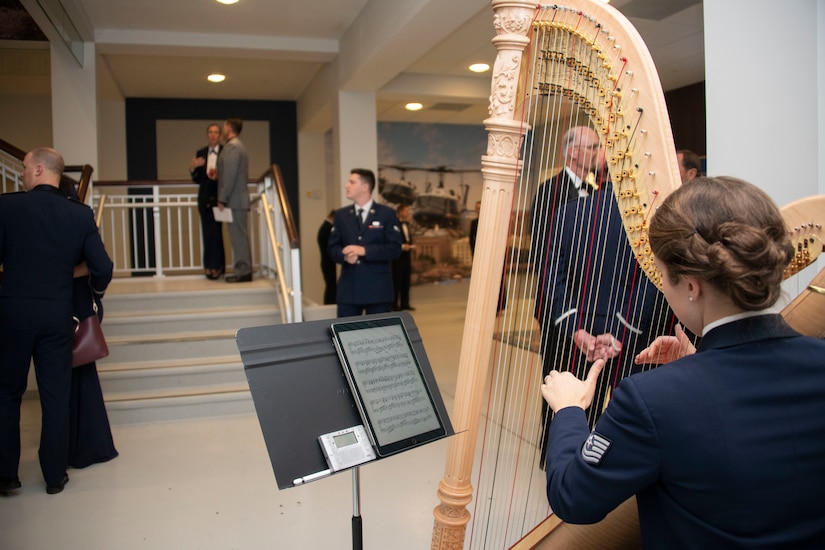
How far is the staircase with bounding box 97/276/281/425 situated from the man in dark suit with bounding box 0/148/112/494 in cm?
126

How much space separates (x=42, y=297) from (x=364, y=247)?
2.16 meters

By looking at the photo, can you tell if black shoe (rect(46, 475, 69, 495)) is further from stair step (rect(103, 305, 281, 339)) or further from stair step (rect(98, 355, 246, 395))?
stair step (rect(103, 305, 281, 339))

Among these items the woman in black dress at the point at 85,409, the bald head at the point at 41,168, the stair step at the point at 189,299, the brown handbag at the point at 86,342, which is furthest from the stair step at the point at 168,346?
the bald head at the point at 41,168

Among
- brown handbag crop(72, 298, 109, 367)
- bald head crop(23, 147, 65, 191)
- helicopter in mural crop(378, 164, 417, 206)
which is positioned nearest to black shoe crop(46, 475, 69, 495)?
brown handbag crop(72, 298, 109, 367)

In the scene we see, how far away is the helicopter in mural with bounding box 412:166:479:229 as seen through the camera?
12211 millimetres

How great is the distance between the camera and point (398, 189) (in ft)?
39.4

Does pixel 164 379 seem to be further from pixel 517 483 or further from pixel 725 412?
pixel 725 412

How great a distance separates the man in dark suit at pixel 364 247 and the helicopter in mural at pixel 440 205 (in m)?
7.17

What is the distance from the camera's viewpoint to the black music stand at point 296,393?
1.47m

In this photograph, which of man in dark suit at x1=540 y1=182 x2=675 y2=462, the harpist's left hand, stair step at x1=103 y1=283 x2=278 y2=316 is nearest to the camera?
the harpist's left hand

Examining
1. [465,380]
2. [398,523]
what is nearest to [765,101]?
[465,380]

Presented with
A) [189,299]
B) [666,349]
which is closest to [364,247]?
[189,299]

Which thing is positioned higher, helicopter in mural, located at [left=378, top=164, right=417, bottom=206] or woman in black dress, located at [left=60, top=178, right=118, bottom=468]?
helicopter in mural, located at [left=378, top=164, right=417, bottom=206]

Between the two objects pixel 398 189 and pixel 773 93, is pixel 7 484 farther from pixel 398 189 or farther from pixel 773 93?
pixel 398 189
